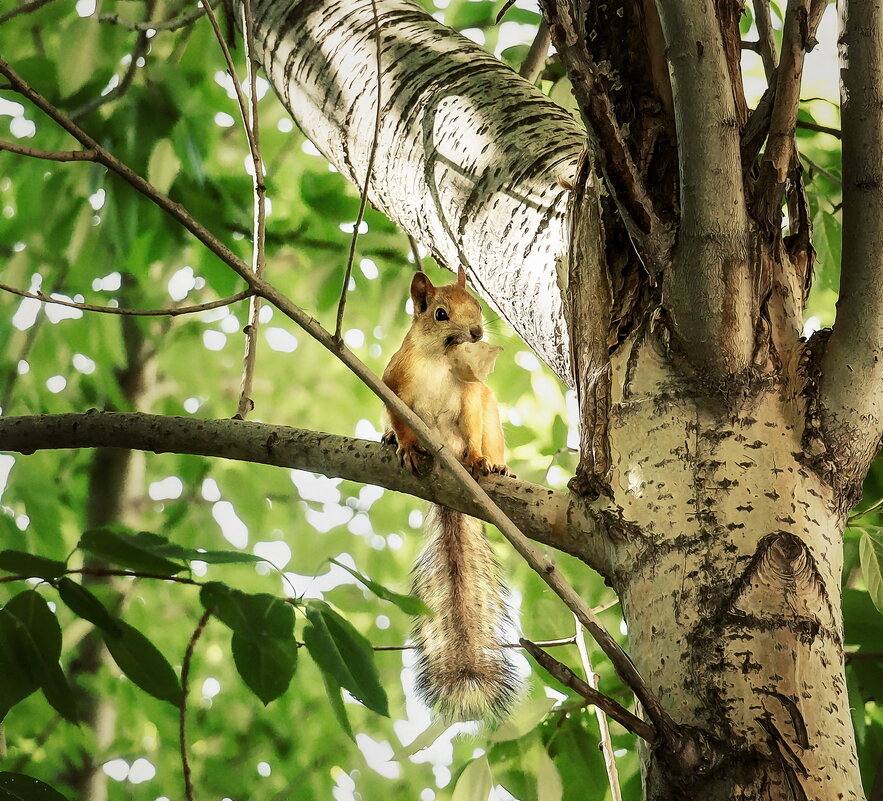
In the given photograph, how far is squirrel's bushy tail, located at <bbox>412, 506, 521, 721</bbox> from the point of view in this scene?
118 cm

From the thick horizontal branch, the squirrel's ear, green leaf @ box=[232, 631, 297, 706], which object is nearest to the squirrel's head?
the squirrel's ear

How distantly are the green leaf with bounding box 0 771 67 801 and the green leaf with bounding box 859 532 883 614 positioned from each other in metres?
0.87

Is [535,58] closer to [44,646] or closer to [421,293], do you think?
[421,293]

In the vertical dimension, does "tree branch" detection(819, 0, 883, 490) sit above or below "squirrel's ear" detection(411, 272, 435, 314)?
below

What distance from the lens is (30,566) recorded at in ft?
2.62

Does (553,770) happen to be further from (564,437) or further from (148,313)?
(564,437)

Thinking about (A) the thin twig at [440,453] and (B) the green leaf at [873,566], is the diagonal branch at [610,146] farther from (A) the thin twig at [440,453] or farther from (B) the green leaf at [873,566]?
(B) the green leaf at [873,566]

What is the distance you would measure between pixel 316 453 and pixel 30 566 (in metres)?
0.30

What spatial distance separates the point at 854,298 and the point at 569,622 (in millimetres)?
733

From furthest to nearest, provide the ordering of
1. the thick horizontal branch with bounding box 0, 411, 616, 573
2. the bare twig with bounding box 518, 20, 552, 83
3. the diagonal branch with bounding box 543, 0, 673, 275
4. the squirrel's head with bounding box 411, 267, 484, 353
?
the bare twig with bounding box 518, 20, 552, 83 < the squirrel's head with bounding box 411, 267, 484, 353 < the thick horizontal branch with bounding box 0, 411, 616, 573 < the diagonal branch with bounding box 543, 0, 673, 275

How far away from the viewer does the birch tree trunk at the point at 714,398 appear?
0.67 meters

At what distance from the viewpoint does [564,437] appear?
2035mm

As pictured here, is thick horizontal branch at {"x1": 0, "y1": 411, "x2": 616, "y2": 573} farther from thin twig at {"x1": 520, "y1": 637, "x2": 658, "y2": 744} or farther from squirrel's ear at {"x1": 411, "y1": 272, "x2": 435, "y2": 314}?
squirrel's ear at {"x1": 411, "y1": 272, "x2": 435, "y2": 314}

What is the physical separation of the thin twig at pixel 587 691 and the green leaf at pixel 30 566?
17.4 inches
